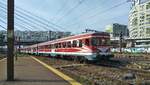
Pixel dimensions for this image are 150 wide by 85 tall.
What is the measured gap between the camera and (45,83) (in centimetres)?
1432

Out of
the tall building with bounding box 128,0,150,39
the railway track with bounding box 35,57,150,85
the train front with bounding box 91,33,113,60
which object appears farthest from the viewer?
the tall building with bounding box 128,0,150,39

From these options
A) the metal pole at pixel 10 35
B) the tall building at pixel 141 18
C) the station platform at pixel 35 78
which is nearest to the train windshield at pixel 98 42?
the station platform at pixel 35 78

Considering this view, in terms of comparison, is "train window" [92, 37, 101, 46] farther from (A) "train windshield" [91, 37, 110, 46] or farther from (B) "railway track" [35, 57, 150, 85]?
(B) "railway track" [35, 57, 150, 85]

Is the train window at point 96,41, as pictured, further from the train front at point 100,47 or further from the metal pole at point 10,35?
the metal pole at point 10,35

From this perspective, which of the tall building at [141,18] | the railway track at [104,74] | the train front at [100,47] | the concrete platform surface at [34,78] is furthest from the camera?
the tall building at [141,18]

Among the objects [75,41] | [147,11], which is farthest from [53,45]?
[147,11]

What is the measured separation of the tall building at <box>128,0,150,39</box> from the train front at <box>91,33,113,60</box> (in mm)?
80816

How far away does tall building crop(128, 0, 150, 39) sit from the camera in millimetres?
118562

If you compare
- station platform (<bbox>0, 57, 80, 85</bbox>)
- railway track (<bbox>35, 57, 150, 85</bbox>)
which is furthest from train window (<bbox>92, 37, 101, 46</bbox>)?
station platform (<bbox>0, 57, 80, 85</bbox>)

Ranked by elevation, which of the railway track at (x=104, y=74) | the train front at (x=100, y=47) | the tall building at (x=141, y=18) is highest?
the tall building at (x=141, y=18)

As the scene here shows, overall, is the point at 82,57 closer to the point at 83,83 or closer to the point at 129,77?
the point at 129,77

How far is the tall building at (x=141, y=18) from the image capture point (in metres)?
119

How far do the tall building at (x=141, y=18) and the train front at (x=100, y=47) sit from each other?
80816 millimetres

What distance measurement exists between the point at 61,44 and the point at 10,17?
94.9ft
